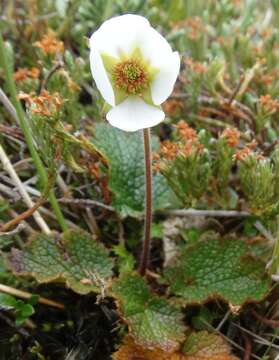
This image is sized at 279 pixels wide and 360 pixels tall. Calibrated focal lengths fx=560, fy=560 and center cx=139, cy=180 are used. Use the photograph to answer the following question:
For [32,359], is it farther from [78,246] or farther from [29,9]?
[29,9]

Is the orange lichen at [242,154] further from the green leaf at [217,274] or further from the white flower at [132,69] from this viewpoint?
the white flower at [132,69]

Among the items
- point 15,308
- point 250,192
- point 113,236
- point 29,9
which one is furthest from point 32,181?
point 29,9

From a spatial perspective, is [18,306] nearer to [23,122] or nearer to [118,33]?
[23,122]

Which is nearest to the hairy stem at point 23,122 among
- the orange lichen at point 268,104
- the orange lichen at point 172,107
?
the orange lichen at point 172,107

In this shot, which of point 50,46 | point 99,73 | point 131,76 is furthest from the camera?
point 50,46

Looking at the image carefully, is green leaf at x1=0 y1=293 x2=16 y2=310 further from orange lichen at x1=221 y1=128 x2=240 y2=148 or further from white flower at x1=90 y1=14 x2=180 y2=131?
orange lichen at x1=221 y1=128 x2=240 y2=148

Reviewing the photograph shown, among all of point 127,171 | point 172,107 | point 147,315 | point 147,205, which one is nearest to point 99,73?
point 147,205
